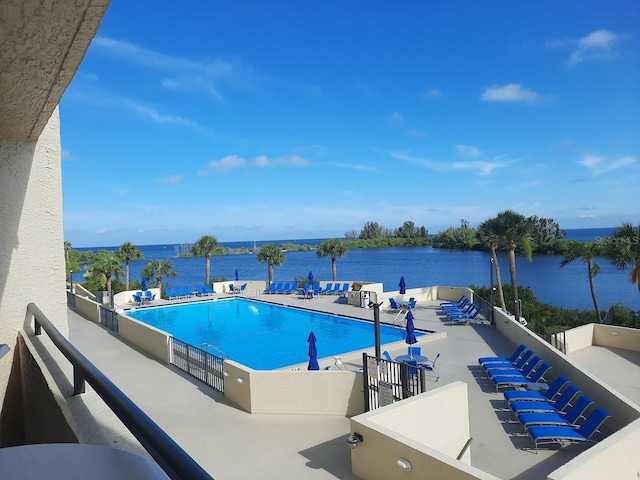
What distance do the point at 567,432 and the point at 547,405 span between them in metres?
1.06

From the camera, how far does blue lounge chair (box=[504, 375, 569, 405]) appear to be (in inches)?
320

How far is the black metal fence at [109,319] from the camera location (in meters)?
15.8

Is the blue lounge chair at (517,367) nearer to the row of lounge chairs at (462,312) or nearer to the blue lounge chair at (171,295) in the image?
the row of lounge chairs at (462,312)

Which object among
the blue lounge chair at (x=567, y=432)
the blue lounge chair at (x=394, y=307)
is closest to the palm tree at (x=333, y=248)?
the blue lounge chair at (x=394, y=307)

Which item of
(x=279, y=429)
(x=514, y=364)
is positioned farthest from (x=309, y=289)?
(x=279, y=429)

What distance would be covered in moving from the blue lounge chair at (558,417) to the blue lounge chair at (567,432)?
11 cm

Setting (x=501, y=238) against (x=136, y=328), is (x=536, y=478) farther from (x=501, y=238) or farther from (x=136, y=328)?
(x=501, y=238)

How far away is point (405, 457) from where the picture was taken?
5492 millimetres

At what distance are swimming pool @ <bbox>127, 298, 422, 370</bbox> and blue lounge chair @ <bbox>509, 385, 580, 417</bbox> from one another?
23.7 feet

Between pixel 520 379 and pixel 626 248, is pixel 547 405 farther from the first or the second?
pixel 626 248

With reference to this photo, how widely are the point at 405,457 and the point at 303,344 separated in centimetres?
1025

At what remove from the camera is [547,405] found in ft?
26.0

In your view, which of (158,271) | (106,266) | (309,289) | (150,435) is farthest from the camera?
(158,271)

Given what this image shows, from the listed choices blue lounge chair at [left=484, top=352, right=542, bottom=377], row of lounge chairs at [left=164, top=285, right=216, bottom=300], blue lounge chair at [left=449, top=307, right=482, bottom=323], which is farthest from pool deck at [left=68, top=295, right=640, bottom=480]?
row of lounge chairs at [left=164, top=285, right=216, bottom=300]
